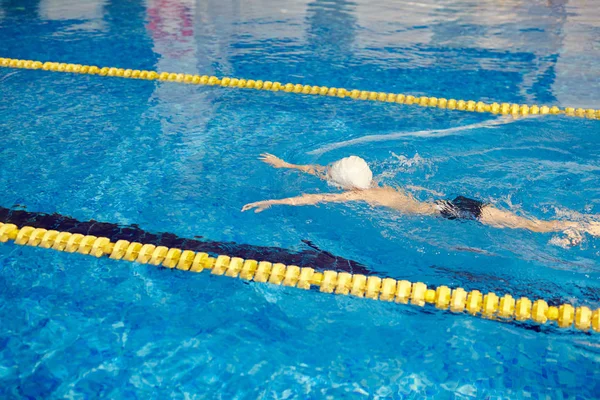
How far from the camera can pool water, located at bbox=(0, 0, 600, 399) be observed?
277 cm

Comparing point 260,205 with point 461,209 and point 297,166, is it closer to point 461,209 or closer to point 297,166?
point 297,166

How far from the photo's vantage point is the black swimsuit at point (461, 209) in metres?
3.70

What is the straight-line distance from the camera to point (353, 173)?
3.84m

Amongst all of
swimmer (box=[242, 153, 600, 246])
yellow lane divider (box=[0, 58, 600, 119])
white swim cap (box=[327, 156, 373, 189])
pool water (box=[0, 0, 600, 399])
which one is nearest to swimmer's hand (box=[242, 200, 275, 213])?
swimmer (box=[242, 153, 600, 246])

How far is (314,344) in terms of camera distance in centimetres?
292

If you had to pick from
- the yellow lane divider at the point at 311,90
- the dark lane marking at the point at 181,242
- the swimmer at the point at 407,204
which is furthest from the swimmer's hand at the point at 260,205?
the yellow lane divider at the point at 311,90

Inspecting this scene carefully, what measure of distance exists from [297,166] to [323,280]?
135 centimetres

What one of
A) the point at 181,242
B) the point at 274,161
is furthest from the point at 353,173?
the point at 181,242

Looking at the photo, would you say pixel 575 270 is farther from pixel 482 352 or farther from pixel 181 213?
pixel 181 213

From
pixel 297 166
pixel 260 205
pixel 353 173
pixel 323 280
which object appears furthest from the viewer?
pixel 297 166

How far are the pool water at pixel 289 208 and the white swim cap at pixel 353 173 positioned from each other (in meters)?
0.17

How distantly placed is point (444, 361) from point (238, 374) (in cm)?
101

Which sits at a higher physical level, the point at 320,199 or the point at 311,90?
the point at 320,199

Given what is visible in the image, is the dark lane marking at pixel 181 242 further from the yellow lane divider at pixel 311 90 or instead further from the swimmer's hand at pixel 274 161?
the yellow lane divider at pixel 311 90
